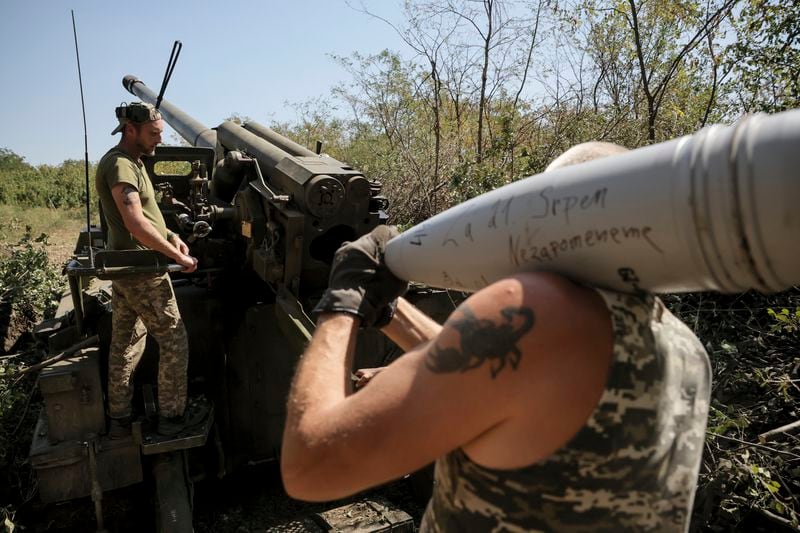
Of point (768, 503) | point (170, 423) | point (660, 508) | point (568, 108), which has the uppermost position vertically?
point (568, 108)

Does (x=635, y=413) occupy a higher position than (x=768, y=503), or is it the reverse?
(x=635, y=413)

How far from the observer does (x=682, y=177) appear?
1101 millimetres

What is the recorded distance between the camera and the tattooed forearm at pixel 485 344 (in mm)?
1172

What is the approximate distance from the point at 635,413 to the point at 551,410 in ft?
0.67

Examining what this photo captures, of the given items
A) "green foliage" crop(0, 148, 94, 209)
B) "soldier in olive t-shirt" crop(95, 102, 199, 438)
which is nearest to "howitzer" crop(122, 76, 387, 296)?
"soldier in olive t-shirt" crop(95, 102, 199, 438)

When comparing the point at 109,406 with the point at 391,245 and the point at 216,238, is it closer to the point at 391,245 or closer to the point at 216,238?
the point at 216,238

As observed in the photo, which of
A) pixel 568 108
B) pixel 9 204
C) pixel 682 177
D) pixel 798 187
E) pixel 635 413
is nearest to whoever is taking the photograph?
pixel 798 187

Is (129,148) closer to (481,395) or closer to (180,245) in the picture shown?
(180,245)

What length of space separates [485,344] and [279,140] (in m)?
4.00

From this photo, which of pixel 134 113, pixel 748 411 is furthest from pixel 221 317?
pixel 748 411

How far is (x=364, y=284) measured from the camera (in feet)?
5.56

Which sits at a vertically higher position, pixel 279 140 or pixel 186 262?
pixel 279 140

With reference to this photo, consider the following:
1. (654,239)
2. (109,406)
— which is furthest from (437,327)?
(109,406)

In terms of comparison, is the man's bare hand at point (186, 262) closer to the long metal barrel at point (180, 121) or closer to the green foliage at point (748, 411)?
the long metal barrel at point (180, 121)
